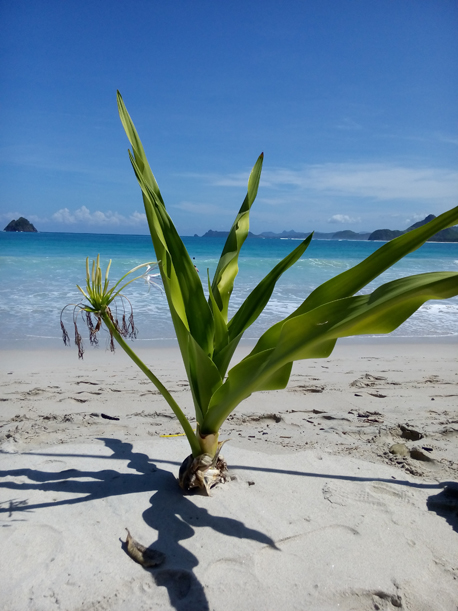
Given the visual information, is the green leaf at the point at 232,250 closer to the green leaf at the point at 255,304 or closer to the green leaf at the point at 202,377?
the green leaf at the point at 255,304

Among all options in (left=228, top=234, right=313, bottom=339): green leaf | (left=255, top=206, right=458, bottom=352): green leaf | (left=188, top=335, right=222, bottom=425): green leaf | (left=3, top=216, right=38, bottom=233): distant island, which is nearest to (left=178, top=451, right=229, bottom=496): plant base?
(left=188, top=335, right=222, bottom=425): green leaf

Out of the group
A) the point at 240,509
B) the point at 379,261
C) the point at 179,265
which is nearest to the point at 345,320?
the point at 379,261

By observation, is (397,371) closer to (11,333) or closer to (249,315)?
(249,315)

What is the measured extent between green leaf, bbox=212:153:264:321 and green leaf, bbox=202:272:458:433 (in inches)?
18.9

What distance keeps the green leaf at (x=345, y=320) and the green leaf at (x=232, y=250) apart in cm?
48

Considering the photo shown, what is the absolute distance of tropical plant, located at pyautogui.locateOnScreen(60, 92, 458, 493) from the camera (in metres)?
1.21

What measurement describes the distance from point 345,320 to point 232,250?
83cm

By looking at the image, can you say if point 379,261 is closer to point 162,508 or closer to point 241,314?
point 241,314

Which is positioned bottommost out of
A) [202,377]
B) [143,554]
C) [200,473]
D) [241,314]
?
[143,554]

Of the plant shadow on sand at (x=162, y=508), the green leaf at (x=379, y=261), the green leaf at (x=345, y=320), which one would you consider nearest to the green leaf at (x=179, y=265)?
the green leaf at (x=345, y=320)

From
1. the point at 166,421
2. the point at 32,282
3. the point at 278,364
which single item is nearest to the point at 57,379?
the point at 166,421

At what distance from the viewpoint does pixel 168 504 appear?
1645 millimetres

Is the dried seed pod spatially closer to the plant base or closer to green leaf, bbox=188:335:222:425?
the plant base

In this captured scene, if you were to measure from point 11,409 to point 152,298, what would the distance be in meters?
5.71
